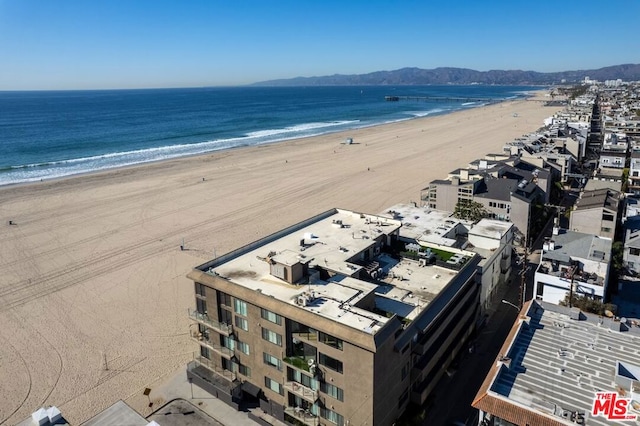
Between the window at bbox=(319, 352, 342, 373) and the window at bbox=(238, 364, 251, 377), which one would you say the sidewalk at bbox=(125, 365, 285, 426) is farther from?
the window at bbox=(319, 352, 342, 373)

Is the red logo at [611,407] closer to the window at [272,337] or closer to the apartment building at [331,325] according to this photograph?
the apartment building at [331,325]

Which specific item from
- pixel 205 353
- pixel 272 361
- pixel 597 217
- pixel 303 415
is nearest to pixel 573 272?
pixel 597 217

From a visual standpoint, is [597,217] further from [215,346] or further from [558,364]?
[215,346]

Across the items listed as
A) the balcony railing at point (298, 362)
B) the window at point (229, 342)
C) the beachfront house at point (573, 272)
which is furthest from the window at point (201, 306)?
the beachfront house at point (573, 272)

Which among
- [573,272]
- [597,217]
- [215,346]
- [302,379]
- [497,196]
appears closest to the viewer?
[302,379]

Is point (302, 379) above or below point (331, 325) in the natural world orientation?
below

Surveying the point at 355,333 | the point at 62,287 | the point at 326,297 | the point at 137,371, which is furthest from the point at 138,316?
the point at 355,333
